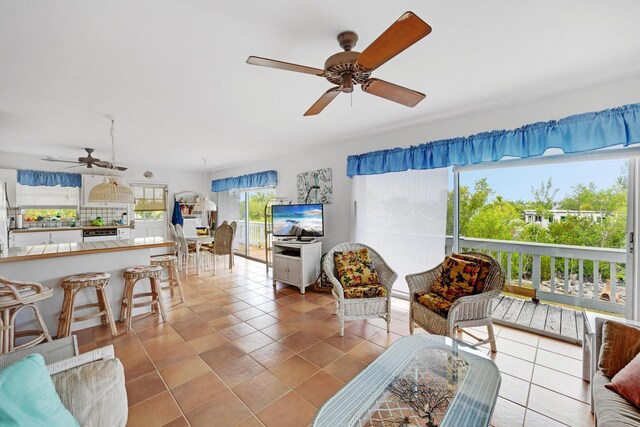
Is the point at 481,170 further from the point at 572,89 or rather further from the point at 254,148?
the point at 254,148

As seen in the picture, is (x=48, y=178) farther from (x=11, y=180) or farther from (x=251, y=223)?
(x=251, y=223)

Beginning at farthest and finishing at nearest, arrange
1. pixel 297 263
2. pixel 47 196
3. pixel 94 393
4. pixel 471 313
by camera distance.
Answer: pixel 47 196 → pixel 297 263 → pixel 471 313 → pixel 94 393

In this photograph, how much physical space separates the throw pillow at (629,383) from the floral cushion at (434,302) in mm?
976

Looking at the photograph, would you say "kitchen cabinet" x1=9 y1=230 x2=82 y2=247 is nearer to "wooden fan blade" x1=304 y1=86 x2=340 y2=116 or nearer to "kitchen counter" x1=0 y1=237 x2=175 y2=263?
"kitchen counter" x1=0 y1=237 x2=175 y2=263

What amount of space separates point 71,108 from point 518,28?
3927 millimetres

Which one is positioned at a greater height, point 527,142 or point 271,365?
point 527,142

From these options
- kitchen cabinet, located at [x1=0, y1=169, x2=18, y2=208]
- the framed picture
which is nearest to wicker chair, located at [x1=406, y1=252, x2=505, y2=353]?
the framed picture

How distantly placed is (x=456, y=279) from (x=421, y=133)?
1.81 meters

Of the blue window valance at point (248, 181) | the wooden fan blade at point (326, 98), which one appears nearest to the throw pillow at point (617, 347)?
the wooden fan blade at point (326, 98)

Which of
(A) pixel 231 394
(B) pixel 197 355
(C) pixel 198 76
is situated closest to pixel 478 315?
(A) pixel 231 394

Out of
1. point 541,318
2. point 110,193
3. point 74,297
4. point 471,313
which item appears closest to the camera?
point 471,313

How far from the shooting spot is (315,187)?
453cm

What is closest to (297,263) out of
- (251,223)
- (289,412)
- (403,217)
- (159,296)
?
(403,217)

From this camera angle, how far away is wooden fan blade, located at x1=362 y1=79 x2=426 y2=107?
1.63m
